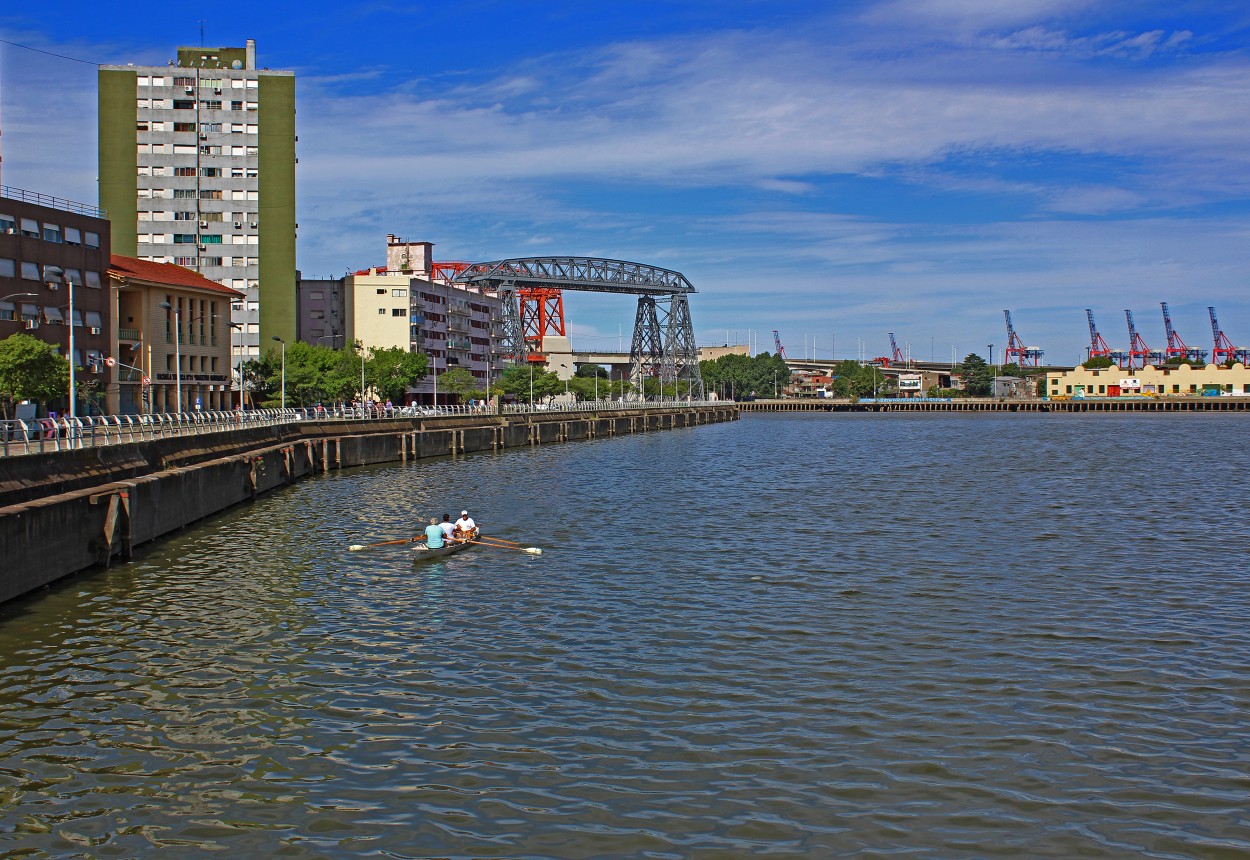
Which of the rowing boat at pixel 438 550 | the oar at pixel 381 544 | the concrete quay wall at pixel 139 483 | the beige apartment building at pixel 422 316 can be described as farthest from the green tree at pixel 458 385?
the rowing boat at pixel 438 550

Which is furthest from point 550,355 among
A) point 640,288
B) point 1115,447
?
point 1115,447

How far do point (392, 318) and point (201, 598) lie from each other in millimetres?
99193

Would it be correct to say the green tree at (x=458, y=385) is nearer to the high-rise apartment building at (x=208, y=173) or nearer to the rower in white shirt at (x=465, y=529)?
the high-rise apartment building at (x=208, y=173)

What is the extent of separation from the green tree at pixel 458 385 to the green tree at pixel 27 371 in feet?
236

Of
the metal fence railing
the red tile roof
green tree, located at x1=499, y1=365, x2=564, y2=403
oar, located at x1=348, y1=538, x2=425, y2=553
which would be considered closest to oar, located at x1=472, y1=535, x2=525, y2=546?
oar, located at x1=348, y1=538, x2=425, y2=553

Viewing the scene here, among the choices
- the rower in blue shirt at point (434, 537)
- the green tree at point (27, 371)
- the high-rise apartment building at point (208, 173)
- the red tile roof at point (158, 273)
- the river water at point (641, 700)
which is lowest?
the river water at point (641, 700)

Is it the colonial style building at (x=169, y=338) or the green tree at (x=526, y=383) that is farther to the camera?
the green tree at (x=526, y=383)

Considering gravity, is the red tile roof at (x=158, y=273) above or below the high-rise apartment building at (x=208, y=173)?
below

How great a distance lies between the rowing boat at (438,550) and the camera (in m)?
27.9

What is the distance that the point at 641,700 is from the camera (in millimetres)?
15516

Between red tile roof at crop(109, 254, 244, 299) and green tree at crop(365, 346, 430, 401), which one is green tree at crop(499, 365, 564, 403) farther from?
red tile roof at crop(109, 254, 244, 299)

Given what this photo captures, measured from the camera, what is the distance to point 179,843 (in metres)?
11.1

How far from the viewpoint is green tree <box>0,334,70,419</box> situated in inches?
1802

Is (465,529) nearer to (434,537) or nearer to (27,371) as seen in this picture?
(434,537)
